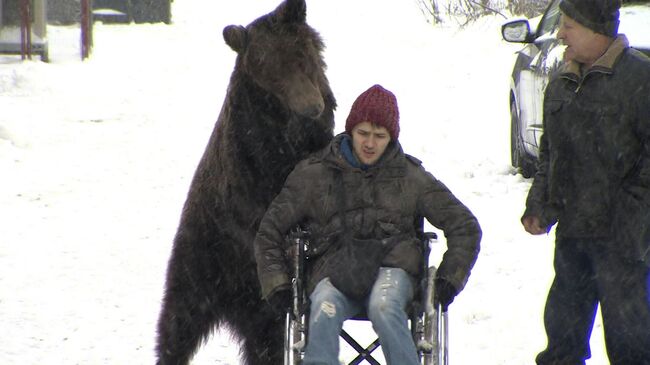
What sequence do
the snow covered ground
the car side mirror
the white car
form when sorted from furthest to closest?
Answer: the car side mirror < the white car < the snow covered ground

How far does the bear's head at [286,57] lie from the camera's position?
4082 millimetres

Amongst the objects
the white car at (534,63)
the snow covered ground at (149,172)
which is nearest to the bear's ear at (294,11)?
the snow covered ground at (149,172)

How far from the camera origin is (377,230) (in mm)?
4145

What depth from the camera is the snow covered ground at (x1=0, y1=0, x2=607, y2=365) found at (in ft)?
19.0

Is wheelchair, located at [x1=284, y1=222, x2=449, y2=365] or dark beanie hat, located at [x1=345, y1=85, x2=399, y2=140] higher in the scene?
dark beanie hat, located at [x1=345, y1=85, x2=399, y2=140]

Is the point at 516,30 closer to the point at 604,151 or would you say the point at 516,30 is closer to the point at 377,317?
the point at 604,151

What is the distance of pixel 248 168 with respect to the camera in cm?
423

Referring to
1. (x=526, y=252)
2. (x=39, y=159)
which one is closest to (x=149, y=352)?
(x=526, y=252)

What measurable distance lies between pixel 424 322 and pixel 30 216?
510 centimetres

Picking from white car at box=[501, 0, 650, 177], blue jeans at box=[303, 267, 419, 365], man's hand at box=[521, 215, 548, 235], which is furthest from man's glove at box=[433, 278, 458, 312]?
white car at box=[501, 0, 650, 177]

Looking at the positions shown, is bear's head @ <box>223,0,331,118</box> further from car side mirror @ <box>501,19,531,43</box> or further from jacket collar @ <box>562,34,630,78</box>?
car side mirror @ <box>501,19,531,43</box>

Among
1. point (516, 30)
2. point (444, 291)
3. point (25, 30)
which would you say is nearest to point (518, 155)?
point (516, 30)

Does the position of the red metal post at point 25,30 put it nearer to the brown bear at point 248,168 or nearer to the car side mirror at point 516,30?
the car side mirror at point 516,30

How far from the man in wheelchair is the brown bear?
14cm
